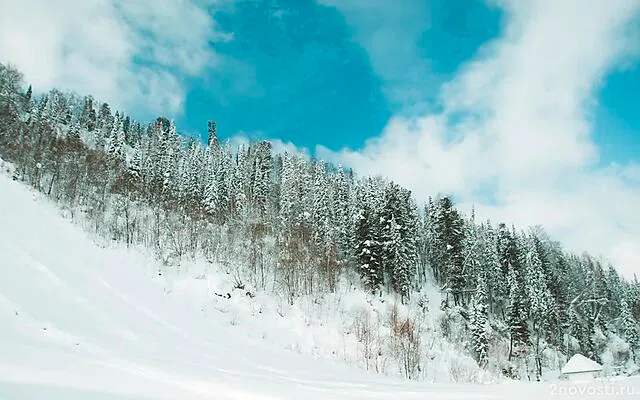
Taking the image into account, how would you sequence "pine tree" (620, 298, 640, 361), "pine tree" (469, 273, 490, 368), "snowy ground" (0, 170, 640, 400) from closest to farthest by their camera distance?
1. "snowy ground" (0, 170, 640, 400)
2. "pine tree" (469, 273, 490, 368)
3. "pine tree" (620, 298, 640, 361)

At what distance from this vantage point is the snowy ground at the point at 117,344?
694 centimetres

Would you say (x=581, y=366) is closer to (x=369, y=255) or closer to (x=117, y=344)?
(x=117, y=344)

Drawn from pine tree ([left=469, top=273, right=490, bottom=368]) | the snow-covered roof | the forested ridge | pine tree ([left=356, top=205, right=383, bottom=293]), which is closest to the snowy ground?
the forested ridge

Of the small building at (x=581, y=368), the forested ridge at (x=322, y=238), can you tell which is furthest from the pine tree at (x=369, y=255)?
the small building at (x=581, y=368)

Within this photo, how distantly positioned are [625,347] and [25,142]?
84.7 metres

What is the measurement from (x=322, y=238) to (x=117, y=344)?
127ft

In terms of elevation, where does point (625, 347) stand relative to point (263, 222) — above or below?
Result: below

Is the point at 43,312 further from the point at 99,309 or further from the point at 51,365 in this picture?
the point at 51,365

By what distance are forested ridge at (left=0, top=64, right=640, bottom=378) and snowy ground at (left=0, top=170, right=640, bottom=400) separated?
853 centimetres

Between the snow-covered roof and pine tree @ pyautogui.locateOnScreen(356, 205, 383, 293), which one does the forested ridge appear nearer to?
pine tree @ pyautogui.locateOnScreen(356, 205, 383, 293)

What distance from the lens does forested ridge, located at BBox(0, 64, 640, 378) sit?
1615 inches

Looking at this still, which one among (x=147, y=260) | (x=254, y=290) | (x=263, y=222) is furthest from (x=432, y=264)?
(x=147, y=260)

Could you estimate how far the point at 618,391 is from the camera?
23.7 ft

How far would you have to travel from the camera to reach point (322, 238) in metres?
51.2
